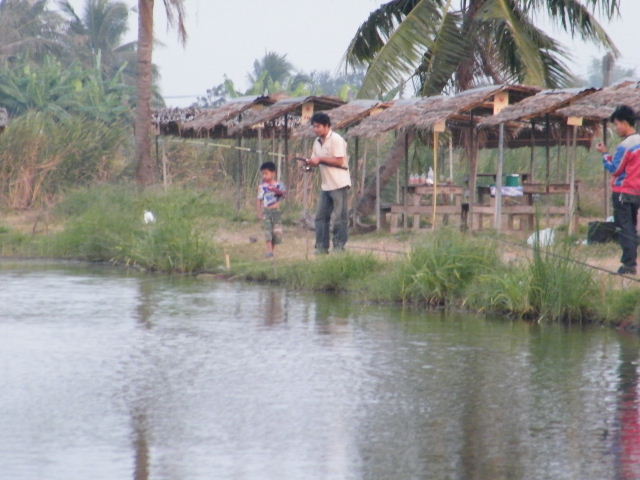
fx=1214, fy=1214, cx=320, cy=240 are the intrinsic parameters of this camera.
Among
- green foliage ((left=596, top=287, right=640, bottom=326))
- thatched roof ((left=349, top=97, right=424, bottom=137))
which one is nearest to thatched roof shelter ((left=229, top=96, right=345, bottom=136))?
thatched roof ((left=349, top=97, right=424, bottom=137))

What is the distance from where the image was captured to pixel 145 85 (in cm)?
2584

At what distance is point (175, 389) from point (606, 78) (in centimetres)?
1761

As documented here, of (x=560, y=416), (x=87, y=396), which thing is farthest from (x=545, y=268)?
(x=87, y=396)

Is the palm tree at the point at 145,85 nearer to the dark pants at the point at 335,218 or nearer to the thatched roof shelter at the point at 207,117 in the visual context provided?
the thatched roof shelter at the point at 207,117

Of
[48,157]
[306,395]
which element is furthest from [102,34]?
[306,395]

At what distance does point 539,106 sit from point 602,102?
1018mm

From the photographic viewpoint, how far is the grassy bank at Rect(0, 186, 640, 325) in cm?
1062

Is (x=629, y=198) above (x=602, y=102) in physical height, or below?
below

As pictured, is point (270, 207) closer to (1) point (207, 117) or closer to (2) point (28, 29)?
(1) point (207, 117)

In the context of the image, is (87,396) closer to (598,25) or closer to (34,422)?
(34,422)

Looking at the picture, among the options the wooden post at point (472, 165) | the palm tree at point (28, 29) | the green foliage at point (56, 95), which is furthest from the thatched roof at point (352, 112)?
the palm tree at point (28, 29)

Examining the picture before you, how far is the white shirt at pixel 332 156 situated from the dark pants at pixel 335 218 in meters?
0.08

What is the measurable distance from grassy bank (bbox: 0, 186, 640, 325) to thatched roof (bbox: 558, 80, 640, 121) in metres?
2.57

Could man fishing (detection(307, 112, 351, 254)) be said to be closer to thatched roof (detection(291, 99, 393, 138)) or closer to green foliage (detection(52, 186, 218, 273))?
green foliage (detection(52, 186, 218, 273))
